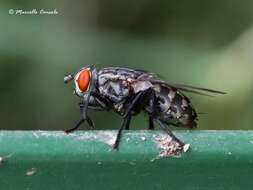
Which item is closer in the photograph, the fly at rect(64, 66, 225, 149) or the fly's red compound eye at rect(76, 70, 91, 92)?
the fly at rect(64, 66, 225, 149)

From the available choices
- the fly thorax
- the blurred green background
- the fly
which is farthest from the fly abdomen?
the blurred green background

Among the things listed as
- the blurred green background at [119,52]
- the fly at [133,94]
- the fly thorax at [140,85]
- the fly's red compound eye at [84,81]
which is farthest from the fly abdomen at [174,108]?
the blurred green background at [119,52]

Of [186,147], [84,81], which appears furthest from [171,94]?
[186,147]

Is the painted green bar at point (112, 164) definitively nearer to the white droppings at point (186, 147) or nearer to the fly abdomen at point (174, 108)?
the white droppings at point (186, 147)

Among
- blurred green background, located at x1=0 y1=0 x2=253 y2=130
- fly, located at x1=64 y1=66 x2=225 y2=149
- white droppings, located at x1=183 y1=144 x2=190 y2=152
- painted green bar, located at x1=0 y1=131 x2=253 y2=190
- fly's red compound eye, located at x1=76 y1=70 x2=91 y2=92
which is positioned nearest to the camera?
painted green bar, located at x1=0 y1=131 x2=253 y2=190

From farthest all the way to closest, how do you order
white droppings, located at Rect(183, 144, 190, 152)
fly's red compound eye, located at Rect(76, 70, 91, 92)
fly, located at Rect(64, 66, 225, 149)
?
fly's red compound eye, located at Rect(76, 70, 91, 92)
fly, located at Rect(64, 66, 225, 149)
white droppings, located at Rect(183, 144, 190, 152)

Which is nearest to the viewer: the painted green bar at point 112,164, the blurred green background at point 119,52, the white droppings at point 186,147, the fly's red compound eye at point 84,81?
the painted green bar at point 112,164

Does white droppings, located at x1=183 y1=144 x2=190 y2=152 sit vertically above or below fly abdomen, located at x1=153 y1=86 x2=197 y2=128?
above

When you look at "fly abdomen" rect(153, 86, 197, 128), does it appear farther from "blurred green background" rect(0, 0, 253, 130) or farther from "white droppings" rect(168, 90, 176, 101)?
"blurred green background" rect(0, 0, 253, 130)
